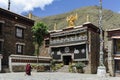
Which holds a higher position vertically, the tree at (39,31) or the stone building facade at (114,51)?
the tree at (39,31)

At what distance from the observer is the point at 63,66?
4419 centimetres

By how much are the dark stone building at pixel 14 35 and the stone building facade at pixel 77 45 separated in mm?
4200

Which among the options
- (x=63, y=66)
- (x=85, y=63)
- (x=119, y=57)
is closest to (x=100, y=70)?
(x=119, y=57)

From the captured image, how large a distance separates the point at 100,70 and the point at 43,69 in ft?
43.6

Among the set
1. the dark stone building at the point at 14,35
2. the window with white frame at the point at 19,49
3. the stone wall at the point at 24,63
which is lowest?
the stone wall at the point at 24,63

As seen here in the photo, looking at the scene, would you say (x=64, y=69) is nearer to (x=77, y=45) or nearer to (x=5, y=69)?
(x=77, y=45)

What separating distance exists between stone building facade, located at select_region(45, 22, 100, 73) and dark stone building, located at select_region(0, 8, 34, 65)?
4.20 meters

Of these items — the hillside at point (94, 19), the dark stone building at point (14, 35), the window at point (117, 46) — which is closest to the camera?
the window at point (117, 46)

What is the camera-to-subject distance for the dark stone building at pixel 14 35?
1522 inches

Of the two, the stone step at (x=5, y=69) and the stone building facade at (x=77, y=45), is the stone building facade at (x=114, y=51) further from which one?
the stone step at (x=5, y=69)

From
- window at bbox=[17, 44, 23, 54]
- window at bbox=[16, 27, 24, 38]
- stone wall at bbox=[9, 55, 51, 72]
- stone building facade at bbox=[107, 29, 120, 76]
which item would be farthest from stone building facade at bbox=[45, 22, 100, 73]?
window at bbox=[17, 44, 23, 54]

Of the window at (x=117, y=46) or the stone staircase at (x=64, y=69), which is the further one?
the stone staircase at (x=64, y=69)

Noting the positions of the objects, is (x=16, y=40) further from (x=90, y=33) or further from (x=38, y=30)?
(x=90, y=33)

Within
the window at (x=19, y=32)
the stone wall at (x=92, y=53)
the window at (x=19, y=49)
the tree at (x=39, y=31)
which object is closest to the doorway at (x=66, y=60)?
the stone wall at (x=92, y=53)
